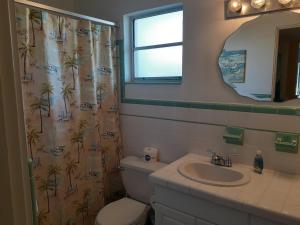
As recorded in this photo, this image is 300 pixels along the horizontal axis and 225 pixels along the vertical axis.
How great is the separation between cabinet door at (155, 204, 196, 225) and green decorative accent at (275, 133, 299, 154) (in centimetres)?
73

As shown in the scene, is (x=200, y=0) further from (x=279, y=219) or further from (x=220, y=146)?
(x=279, y=219)

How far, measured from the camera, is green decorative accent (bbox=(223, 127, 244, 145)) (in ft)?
5.42

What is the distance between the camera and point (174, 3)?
6.15 feet

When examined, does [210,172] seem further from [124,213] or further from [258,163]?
[124,213]

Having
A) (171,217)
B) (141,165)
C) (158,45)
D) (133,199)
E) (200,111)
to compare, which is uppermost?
(158,45)

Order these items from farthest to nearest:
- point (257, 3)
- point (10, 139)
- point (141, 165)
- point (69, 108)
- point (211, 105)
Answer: point (141, 165)
point (69, 108)
point (211, 105)
point (257, 3)
point (10, 139)

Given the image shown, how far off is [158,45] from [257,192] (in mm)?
1469

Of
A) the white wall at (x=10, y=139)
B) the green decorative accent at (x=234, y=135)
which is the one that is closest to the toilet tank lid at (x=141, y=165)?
the green decorative accent at (x=234, y=135)

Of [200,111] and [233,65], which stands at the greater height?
[233,65]

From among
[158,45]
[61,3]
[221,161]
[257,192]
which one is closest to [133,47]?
[158,45]

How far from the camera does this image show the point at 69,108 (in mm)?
1879

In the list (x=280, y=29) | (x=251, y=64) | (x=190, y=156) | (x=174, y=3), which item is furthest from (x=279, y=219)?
(x=174, y=3)

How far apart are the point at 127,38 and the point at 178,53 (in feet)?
1.81

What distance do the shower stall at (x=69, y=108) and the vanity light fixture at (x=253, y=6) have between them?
3.56 feet
